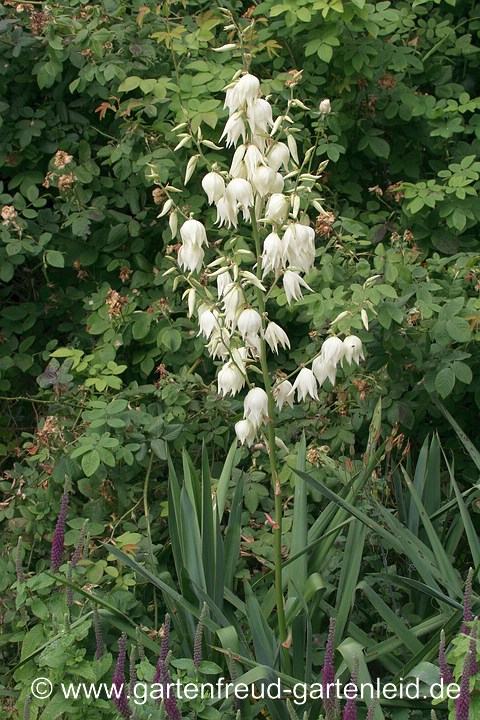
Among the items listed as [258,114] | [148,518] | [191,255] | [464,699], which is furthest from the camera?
[148,518]

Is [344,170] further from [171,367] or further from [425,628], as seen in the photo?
[425,628]

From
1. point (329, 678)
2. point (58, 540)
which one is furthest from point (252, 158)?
point (329, 678)

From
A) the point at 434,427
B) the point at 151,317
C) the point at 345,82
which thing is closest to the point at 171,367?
the point at 151,317

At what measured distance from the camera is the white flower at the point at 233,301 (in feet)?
7.65

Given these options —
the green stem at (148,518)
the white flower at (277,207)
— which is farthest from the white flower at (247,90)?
the green stem at (148,518)

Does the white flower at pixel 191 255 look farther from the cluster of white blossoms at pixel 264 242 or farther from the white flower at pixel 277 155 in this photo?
the white flower at pixel 277 155

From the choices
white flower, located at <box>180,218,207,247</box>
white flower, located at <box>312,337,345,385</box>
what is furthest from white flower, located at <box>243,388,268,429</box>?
white flower, located at <box>180,218,207,247</box>

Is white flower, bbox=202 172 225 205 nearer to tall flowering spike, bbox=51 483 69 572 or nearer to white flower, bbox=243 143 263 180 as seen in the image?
white flower, bbox=243 143 263 180

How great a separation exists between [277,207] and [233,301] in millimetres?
260

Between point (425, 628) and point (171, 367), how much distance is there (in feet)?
5.53

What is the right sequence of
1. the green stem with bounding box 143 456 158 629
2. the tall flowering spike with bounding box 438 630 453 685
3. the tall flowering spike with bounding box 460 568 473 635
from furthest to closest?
the green stem with bounding box 143 456 158 629 < the tall flowering spike with bounding box 460 568 473 635 < the tall flowering spike with bounding box 438 630 453 685

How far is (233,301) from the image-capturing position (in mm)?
2348

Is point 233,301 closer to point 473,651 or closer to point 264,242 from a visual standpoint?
point 264,242

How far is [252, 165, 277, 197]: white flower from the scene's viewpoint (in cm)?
227
